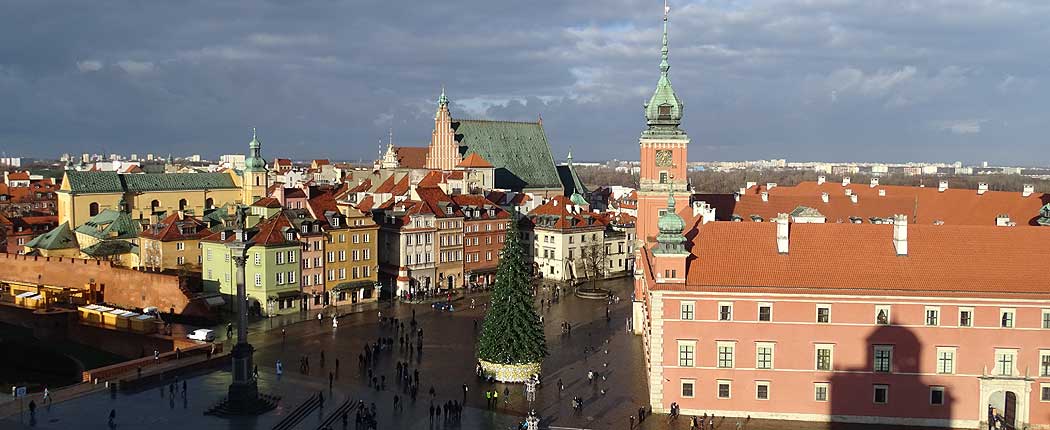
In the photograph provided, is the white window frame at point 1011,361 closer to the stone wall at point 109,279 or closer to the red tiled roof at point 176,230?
the stone wall at point 109,279

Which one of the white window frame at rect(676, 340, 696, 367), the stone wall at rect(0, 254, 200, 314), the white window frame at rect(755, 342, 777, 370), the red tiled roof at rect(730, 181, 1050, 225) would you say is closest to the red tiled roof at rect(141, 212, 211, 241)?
the stone wall at rect(0, 254, 200, 314)

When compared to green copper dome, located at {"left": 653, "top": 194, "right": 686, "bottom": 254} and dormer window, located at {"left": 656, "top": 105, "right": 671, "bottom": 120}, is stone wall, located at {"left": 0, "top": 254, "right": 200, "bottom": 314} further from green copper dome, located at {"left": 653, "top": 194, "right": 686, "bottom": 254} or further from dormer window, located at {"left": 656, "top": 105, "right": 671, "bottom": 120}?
green copper dome, located at {"left": 653, "top": 194, "right": 686, "bottom": 254}

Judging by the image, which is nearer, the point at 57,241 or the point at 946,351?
the point at 946,351

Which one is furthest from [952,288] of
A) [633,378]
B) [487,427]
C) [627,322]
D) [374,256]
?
[374,256]

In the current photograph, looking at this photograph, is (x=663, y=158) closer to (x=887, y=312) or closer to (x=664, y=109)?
(x=664, y=109)

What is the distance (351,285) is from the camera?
208ft

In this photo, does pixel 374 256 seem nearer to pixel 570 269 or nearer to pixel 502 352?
pixel 570 269

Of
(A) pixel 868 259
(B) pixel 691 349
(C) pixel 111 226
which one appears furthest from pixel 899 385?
(C) pixel 111 226

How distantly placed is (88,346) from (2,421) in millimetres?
18509

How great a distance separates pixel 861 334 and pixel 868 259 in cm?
324

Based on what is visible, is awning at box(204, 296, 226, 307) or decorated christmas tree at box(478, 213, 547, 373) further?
awning at box(204, 296, 226, 307)

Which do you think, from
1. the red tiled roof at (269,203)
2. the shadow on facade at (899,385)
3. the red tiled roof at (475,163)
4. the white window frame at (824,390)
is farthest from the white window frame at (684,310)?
the red tiled roof at (475,163)

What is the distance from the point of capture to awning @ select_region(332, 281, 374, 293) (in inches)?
2463

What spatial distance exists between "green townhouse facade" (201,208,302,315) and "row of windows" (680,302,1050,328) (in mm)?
30744
